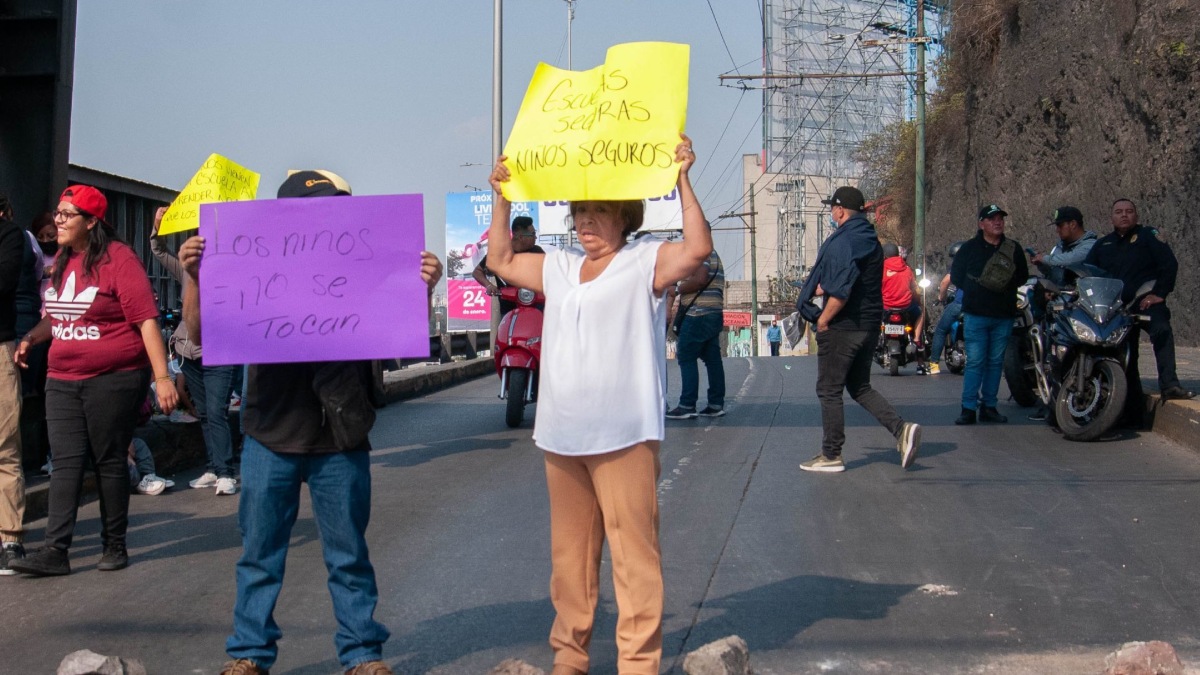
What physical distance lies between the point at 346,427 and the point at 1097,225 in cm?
1830

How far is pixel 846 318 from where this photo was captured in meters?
8.48

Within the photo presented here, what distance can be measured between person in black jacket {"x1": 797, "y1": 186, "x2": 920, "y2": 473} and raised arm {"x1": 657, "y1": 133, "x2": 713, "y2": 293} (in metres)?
4.35

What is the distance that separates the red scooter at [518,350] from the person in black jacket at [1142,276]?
4.66 m

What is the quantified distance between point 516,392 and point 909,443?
4.19 meters

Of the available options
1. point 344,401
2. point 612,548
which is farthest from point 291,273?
point 612,548

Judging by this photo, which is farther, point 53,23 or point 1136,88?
point 1136,88

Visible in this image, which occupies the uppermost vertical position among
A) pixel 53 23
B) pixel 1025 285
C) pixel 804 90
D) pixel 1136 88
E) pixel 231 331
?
pixel 804 90

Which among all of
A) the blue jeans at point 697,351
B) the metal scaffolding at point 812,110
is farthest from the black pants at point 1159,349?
the metal scaffolding at point 812,110

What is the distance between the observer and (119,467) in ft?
19.8

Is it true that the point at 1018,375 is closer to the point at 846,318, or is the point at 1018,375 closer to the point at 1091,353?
the point at 1091,353

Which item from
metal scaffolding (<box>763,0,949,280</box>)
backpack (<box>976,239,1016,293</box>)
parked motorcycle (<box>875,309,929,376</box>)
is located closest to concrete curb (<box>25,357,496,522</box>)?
backpack (<box>976,239,1016,293</box>)

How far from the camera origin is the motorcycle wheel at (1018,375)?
38.8 ft

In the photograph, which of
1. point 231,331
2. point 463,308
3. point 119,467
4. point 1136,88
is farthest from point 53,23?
point 463,308

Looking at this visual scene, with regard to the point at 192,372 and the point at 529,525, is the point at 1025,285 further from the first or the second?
the point at 192,372
